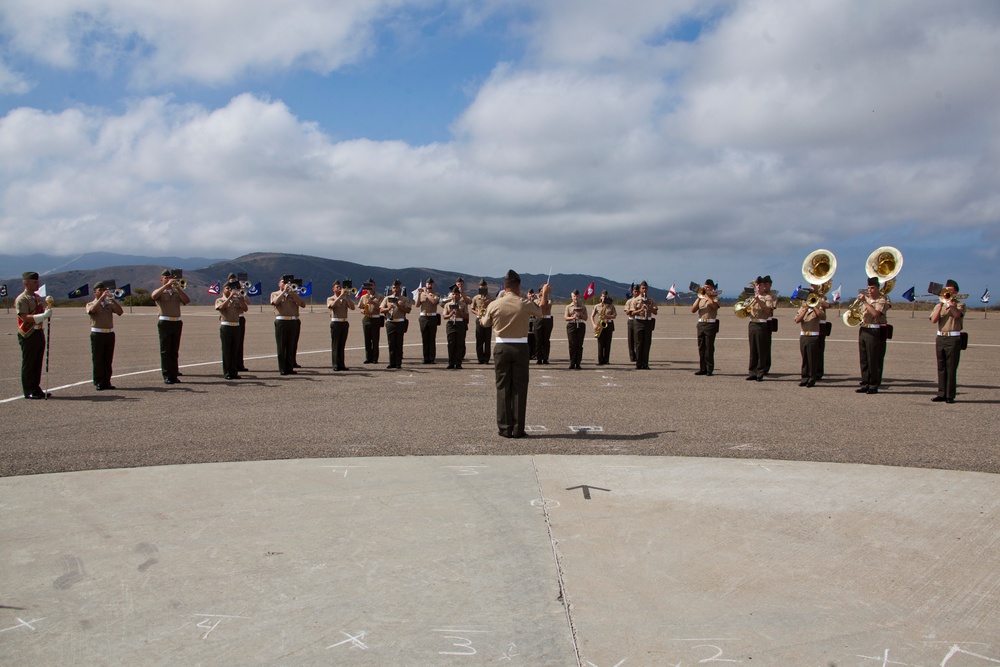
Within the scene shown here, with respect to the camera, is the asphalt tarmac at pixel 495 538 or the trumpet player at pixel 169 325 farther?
the trumpet player at pixel 169 325

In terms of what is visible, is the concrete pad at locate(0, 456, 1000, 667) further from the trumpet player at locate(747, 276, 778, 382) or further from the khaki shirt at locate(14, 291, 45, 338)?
the trumpet player at locate(747, 276, 778, 382)

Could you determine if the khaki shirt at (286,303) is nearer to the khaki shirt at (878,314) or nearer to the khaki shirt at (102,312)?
the khaki shirt at (102,312)

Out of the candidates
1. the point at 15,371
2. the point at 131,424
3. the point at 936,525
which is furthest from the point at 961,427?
the point at 15,371

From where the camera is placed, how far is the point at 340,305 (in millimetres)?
17203

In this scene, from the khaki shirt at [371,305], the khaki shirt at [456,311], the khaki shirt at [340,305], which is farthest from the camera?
the khaki shirt at [371,305]

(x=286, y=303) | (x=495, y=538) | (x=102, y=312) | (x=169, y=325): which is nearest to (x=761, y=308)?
(x=286, y=303)

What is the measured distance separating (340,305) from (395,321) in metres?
1.26

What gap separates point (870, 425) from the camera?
10.0 meters

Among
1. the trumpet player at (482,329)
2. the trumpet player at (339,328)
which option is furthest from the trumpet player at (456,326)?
the trumpet player at (339,328)

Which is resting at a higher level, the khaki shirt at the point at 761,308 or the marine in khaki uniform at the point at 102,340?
the khaki shirt at the point at 761,308

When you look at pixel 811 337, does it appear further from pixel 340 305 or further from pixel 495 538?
pixel 495 538

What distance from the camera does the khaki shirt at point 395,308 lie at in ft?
57.6

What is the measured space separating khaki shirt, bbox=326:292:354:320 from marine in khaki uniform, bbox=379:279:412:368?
87 centimetres

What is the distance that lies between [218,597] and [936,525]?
193 inches
